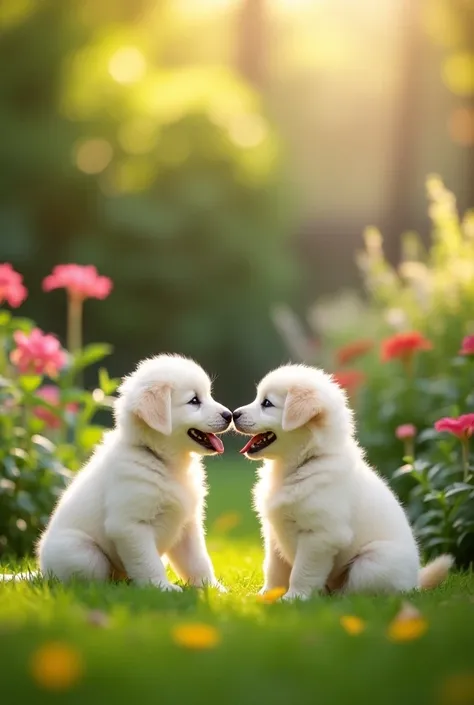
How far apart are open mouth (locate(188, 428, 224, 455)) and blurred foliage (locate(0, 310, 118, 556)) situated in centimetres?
117

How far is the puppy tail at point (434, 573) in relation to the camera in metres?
4.27

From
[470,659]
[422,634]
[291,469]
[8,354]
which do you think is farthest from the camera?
[8,354]

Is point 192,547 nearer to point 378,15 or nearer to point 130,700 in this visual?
point 130,700

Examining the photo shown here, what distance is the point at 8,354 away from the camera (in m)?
6.08

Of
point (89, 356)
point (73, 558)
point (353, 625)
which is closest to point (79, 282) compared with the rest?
point (89, 356)

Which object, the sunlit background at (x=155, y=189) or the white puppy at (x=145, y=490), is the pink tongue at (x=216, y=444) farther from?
the sunlit background at (x=155, y=189)

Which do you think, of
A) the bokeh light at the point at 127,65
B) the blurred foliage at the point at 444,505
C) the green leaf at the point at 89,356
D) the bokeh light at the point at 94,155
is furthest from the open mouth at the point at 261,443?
the bokeh light at the point at 127,65

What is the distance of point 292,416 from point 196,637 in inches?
54.4

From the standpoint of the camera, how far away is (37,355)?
564 centimetres

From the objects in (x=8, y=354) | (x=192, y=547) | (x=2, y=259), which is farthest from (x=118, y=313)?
(x=192, y=547)

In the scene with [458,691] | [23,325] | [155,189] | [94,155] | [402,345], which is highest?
[94,155]

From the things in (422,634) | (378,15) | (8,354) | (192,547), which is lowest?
(422,634)

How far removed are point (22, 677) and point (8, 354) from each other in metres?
3.68

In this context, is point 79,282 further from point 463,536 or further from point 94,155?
point 94,155
